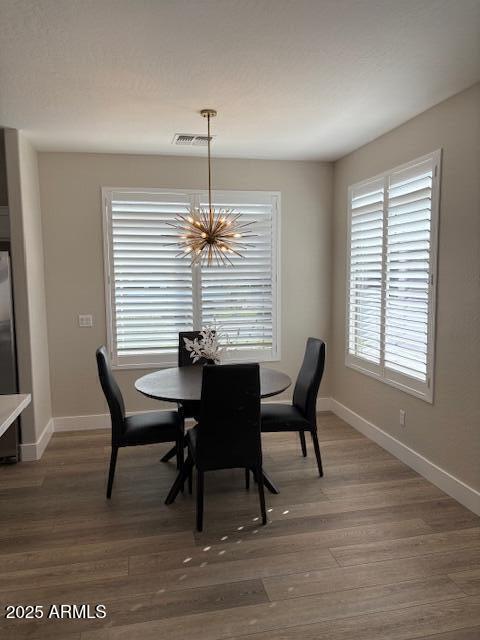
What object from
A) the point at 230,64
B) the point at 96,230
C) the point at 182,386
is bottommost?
the point at 182,386

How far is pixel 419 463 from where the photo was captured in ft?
11.6

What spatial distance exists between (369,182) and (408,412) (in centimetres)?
205

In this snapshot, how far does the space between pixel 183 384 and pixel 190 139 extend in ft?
6.98

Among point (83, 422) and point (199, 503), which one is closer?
point (199, 503)

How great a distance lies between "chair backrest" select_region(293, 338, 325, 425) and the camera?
11.4 ft

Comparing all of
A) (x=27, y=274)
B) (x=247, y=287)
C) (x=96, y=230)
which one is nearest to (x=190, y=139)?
(x=96, y=230)

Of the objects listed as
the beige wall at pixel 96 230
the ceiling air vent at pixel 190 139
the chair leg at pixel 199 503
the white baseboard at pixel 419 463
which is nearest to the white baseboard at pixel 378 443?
the white baseboard at pixel 419 463

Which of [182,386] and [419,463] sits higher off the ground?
[182,386]

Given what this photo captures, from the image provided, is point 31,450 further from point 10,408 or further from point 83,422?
point 10,408

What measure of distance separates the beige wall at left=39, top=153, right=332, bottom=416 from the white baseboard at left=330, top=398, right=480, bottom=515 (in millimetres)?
1030

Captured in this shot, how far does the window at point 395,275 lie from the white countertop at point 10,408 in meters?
2.73

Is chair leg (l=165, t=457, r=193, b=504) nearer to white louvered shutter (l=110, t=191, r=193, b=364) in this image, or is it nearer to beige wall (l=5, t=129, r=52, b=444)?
beige wall (l=5, t=129, r=52, b=444)

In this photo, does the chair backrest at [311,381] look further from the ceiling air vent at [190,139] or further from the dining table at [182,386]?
the ceiling air vent at [190,139]

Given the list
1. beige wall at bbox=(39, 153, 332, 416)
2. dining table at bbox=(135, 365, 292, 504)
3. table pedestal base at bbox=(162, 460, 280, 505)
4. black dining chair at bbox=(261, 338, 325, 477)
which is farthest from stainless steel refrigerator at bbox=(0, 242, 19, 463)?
black dining chair at bbox=(261, 338, 325, 477)
